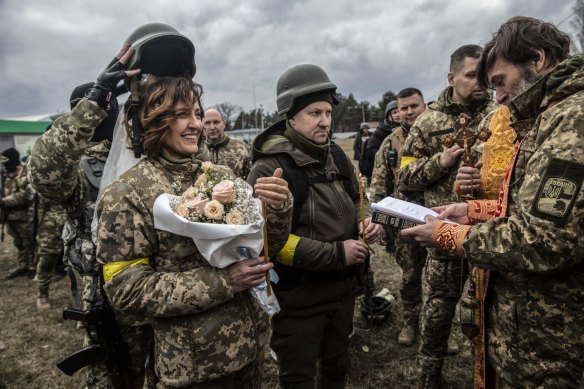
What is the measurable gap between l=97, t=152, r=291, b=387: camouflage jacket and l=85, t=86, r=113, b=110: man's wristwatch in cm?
63

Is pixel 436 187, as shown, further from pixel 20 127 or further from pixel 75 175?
pixel 20 127

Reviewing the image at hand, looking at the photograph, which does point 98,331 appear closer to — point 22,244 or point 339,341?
point 339,341

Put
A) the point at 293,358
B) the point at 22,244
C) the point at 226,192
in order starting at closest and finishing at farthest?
the point at 226,192, the point at 293,358, the point at 22,244

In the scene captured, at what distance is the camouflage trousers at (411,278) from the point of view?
436 cm

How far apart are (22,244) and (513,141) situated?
8669 mm

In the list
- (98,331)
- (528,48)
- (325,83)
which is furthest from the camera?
(325,83)

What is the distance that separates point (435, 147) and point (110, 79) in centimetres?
287

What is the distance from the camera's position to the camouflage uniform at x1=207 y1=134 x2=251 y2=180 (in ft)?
16.9

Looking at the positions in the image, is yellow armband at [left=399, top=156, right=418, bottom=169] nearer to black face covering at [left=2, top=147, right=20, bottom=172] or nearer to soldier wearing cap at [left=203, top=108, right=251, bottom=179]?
soldier wearing cap at [left=203, top=108, right=251, bottom=179]

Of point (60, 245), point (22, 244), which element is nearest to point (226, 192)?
point (60, 245)

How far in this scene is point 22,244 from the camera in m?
7.34

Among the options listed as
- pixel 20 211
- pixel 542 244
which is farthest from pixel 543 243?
pixel 20 211

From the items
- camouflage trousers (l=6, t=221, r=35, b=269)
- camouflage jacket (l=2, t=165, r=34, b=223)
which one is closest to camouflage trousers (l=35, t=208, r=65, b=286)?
camouflage jacket (l=2, t=165, r=34, b=223)

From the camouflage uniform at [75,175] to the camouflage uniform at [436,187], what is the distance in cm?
237
